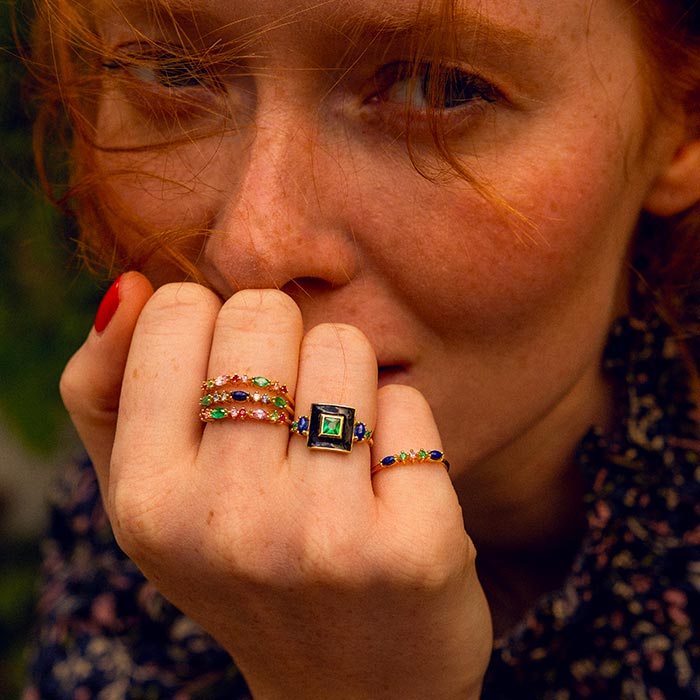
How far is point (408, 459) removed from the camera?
1.29 m

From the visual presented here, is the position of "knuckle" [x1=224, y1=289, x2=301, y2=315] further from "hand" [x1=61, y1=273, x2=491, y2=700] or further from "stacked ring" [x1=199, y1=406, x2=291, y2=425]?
"stacked ring" [x1=199, y1=406, x2=291, y2=425]

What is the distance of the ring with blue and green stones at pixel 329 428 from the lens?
1232 mm

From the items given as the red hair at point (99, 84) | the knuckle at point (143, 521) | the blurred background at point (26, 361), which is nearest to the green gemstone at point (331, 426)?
the knuckle at point (143, 521)

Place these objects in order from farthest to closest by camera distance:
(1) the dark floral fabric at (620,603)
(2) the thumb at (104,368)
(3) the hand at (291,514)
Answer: (1) the dark floral fabric at (620,603) → (2) the thumb at (104,368) → (3) the hand at (291,514)

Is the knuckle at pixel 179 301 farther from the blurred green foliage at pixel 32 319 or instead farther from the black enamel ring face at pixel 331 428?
the blurred green foliage at pixel 32 319

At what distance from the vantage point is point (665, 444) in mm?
1822

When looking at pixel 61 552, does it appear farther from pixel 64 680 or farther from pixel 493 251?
pixel 493 251

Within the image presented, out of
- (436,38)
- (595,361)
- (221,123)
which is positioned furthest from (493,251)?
(595,361)

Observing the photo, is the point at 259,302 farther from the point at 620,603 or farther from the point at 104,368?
the point at 620,603

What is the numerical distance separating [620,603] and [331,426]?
90 centimetres

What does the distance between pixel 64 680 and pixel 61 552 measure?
0.50 metres

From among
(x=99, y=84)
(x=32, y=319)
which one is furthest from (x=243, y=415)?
(x=32, y=319)

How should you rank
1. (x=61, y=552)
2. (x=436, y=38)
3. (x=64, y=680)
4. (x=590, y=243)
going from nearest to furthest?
(x=436, y=38), (x=590, y=243), (x=64, y=680), (x=61, y=552)

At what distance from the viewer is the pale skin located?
1.23 m
